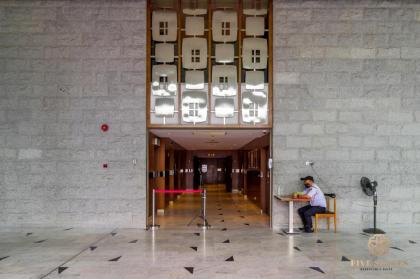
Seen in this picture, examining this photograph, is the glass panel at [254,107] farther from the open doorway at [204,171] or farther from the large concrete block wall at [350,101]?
the open doorway at [204,171]

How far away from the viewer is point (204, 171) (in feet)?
39.0

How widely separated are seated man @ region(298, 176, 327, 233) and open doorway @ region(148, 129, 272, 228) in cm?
84

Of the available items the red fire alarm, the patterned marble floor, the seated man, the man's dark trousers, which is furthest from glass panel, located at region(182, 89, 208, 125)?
the man's dark trousers

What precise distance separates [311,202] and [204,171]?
5.84m

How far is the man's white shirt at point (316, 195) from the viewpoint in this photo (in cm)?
633

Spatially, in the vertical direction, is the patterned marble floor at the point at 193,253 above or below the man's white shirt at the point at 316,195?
below

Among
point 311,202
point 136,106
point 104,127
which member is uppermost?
point 136,106

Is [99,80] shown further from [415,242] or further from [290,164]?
[415,242]

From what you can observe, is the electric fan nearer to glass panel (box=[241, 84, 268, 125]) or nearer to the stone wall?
the stone wall

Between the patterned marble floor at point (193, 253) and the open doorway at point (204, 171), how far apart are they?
3.64 feet

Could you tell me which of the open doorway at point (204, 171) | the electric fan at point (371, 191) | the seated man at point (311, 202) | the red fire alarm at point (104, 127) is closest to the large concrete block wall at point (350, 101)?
the electric fan at point (371, 191)

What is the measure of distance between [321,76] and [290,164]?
6.03 feet

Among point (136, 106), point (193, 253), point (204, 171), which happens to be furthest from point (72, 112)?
point (204, 171)

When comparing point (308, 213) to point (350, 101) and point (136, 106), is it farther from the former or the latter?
point (136, 106)
